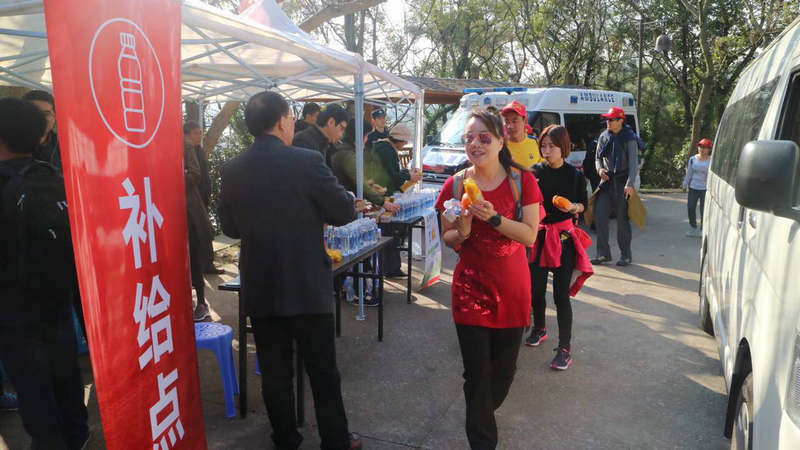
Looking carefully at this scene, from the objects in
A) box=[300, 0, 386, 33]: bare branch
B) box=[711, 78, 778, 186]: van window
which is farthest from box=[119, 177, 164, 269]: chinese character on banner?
box=[300, 0, 386, 33]: bare branch

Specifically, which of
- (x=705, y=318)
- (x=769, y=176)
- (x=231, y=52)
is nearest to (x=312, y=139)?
(x=231, y=52)

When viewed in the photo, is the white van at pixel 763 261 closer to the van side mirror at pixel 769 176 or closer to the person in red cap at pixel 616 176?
the van side mirror at pixel 769 176

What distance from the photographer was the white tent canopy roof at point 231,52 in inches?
135

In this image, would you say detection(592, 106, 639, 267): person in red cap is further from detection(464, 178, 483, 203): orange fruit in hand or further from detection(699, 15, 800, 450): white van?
detection(464, 178, 483, 203): orange fruit in hand

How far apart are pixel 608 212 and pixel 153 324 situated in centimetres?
652

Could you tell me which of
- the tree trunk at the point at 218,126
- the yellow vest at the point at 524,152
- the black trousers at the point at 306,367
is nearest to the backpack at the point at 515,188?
the black trousers at the point at 306,367

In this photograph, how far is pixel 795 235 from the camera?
71.7 inches

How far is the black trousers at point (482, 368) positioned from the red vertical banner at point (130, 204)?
1317mm

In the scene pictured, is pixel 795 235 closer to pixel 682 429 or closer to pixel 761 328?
pixel 761 328

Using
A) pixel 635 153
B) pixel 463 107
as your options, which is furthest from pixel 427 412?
pixel 463 107

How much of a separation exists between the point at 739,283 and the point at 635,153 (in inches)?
186

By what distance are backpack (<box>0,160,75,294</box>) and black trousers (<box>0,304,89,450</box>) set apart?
0.64 feet

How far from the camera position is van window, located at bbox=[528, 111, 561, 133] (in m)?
10.1

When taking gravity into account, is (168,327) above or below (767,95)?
below
